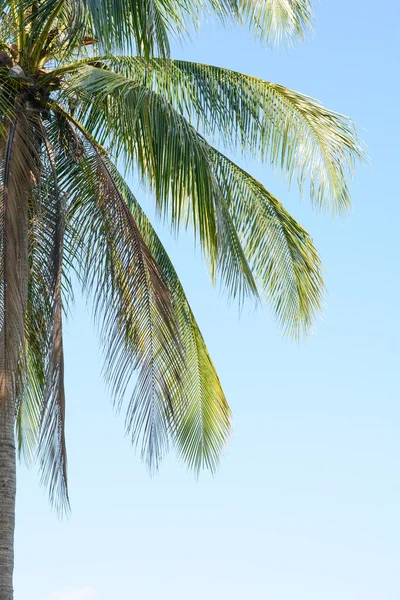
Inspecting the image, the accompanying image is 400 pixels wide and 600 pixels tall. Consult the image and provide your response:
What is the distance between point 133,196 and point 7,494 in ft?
10.4

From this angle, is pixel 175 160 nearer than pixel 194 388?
Yes

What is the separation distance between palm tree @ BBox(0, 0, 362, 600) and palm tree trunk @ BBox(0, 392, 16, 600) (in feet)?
0.04

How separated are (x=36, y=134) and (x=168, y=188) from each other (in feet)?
4.08

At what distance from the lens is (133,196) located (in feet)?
31.2

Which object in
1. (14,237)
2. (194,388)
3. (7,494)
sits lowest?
(7,494)

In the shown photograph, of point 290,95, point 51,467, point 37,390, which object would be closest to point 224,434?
point 37,390

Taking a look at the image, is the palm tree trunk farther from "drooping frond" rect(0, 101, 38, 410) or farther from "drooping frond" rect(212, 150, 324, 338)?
"drooping frond" rect(212, 150, 324, 338)

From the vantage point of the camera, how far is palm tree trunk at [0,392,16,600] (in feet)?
24.2

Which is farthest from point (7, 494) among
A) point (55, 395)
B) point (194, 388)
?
point (194, 388)

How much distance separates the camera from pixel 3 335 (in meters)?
7.16

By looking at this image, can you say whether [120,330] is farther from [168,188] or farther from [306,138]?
[306,138]

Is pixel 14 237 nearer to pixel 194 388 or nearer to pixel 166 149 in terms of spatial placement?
pixel 166 149

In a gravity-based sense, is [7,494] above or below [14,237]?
below

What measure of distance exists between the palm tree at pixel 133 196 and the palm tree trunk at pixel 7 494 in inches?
0.5
